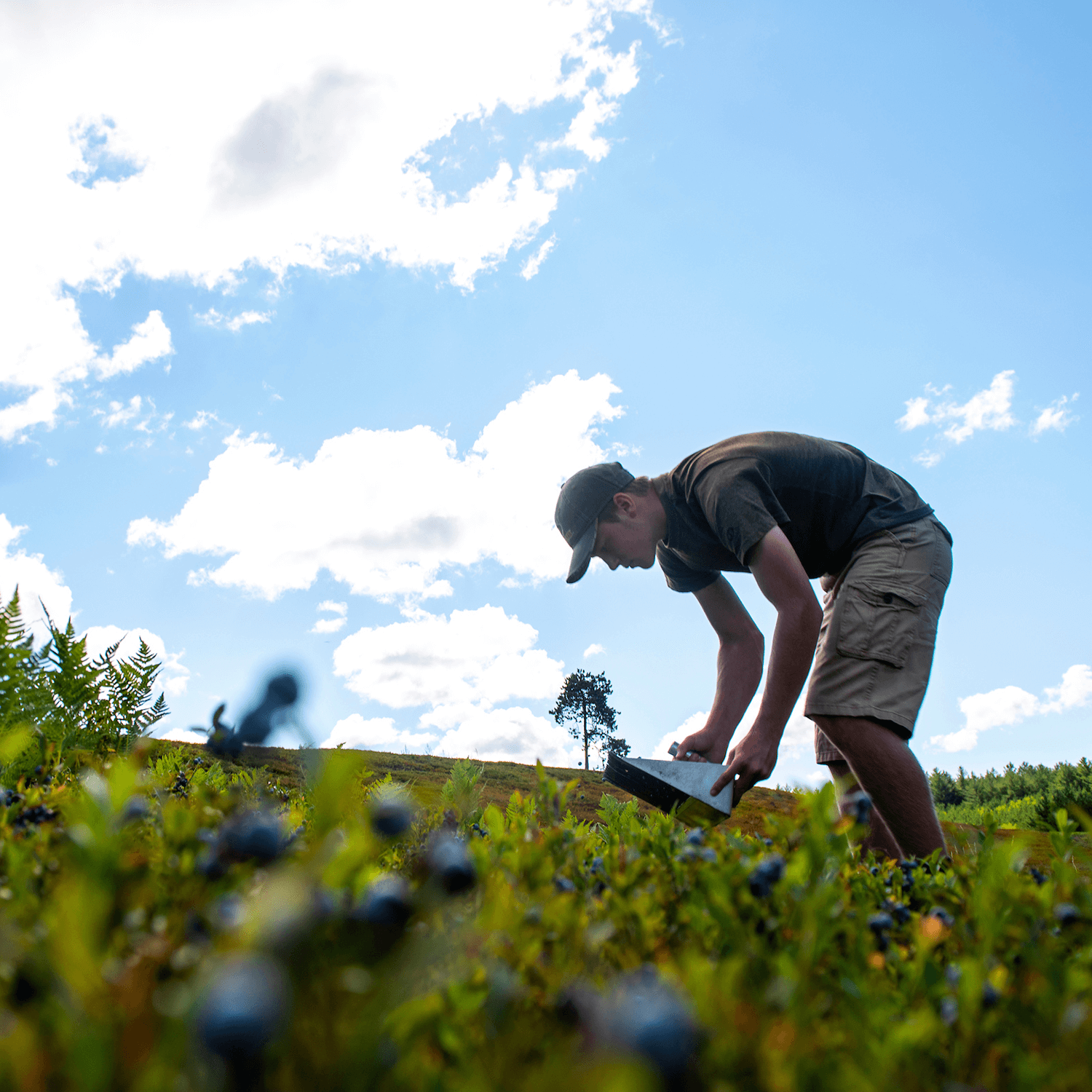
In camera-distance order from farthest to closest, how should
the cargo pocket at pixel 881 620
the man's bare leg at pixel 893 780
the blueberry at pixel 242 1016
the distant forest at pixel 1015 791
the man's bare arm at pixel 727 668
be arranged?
the distant forest at pixel 1015 791
the man's bare arm at pixel 727 668
the cargo pocket at pixel 881 620
the man's bare leg at pixel 893 780
the blueberry at pixel 242 1016

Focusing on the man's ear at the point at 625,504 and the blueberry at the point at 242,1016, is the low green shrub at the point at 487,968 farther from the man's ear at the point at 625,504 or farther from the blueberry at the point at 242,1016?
the man's ear at the point at 625,504

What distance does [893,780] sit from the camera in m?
3.36

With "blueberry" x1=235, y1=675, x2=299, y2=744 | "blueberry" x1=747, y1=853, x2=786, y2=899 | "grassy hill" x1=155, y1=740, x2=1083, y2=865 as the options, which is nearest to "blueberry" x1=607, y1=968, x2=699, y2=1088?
"blueberry" x1=747, y1=853, x2=786, y2=899

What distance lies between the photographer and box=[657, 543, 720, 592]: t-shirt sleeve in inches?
197

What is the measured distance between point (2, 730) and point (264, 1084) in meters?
2.42

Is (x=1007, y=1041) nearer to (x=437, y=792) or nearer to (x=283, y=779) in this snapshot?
(x=437, y=792)

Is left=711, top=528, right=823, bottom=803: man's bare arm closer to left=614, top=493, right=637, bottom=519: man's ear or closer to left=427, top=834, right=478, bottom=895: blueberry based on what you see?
left=614, top=493, right=637, bottom=519: man's ear

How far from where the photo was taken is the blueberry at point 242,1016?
0.52 meters

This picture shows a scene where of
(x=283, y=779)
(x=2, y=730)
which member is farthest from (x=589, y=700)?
(x=2, y=730)

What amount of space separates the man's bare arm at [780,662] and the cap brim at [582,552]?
1363mm

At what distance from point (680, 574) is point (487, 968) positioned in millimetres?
4165

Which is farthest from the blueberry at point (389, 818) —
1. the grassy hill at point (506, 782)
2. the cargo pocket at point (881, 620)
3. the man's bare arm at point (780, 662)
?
the grassy hill at point (506, 782)

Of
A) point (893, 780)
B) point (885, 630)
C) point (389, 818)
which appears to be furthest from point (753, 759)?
point (389, 818)

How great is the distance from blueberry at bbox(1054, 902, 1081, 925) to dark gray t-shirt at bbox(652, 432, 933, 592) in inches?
88.0
